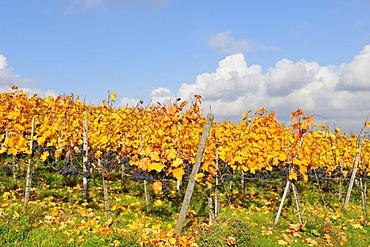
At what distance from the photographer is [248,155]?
462 inches

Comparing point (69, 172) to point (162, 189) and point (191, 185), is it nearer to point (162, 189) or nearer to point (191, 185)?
point (162, 189)

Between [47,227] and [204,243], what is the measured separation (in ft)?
9.73

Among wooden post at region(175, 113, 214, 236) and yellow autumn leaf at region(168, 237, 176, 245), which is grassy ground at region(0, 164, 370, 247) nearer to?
A: yellow autumn leaf at region(168, 237, 176, 245)

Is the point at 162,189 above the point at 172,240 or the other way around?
above

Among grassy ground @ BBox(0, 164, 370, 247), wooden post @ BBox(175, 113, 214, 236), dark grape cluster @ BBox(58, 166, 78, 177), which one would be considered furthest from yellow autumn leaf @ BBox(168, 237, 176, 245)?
dark grape cluster @ BBox(58, 166, 78, 177)

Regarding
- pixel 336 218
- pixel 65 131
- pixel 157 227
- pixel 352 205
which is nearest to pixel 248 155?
pixel 336 218

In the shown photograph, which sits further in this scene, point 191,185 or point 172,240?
point 191,185

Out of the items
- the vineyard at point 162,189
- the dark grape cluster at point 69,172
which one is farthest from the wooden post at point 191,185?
the dark grape cluster at point 69,172

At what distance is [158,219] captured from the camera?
8.45m

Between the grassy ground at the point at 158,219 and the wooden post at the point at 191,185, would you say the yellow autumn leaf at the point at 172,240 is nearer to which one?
the grassy ground at the point at 158,219

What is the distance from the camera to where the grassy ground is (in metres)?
6.21

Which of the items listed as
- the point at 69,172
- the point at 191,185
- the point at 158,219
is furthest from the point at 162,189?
the point at 191,185

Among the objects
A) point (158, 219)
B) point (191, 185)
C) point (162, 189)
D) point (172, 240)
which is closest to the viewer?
point (172, 240)

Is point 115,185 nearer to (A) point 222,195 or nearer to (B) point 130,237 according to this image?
(A) point 222,195
